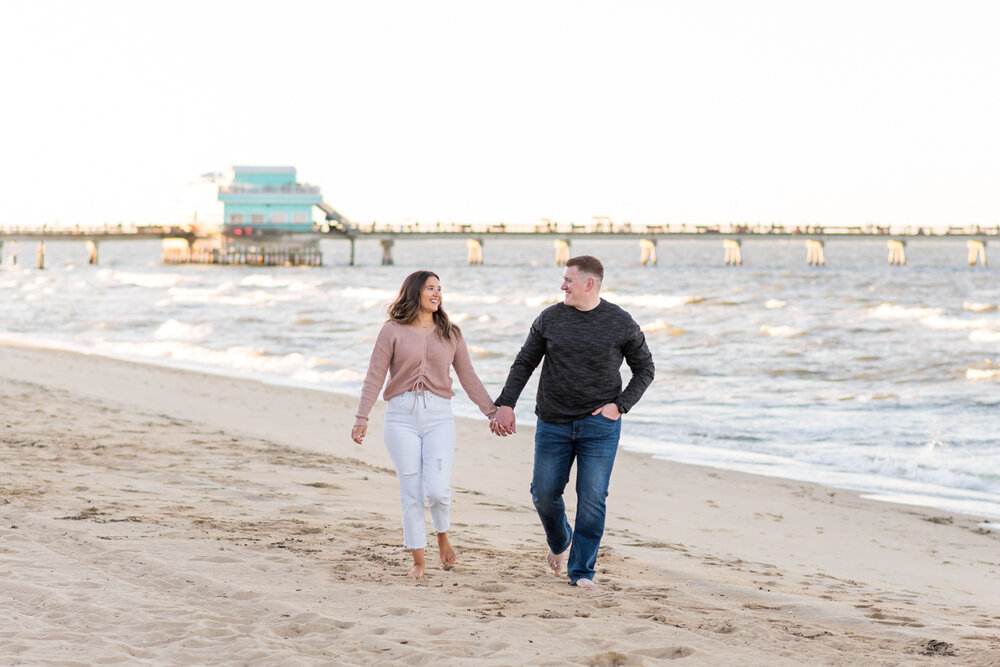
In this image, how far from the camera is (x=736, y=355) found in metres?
23.3

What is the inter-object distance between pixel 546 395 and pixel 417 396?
25.8 inches

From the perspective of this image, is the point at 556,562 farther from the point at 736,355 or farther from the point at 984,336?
the point at 984,336

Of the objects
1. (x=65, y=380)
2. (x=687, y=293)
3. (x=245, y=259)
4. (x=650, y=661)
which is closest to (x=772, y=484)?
(x=650, y=661)

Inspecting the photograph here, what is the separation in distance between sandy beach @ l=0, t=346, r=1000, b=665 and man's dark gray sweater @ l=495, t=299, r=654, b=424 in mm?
954

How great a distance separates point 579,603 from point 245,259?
81718mm

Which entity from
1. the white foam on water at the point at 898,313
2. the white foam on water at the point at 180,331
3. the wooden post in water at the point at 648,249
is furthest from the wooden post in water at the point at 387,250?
the white foam on water at the point at 180,331

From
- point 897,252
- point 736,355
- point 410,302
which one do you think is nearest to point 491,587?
point 410,302

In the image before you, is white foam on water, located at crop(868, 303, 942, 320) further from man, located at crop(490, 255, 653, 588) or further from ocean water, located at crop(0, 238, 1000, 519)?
man, located at crop(490, 255, 653, 588)

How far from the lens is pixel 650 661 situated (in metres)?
4.02

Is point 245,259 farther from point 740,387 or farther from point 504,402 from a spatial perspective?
point 504,402

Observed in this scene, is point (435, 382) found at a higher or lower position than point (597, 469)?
higher

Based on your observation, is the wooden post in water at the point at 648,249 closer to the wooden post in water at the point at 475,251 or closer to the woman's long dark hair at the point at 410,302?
the wooden post in water at the point at 475,251

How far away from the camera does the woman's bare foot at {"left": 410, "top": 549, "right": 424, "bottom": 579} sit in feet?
17.1

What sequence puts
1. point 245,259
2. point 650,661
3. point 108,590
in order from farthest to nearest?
point 245,259
point 108,590
point 650,661
